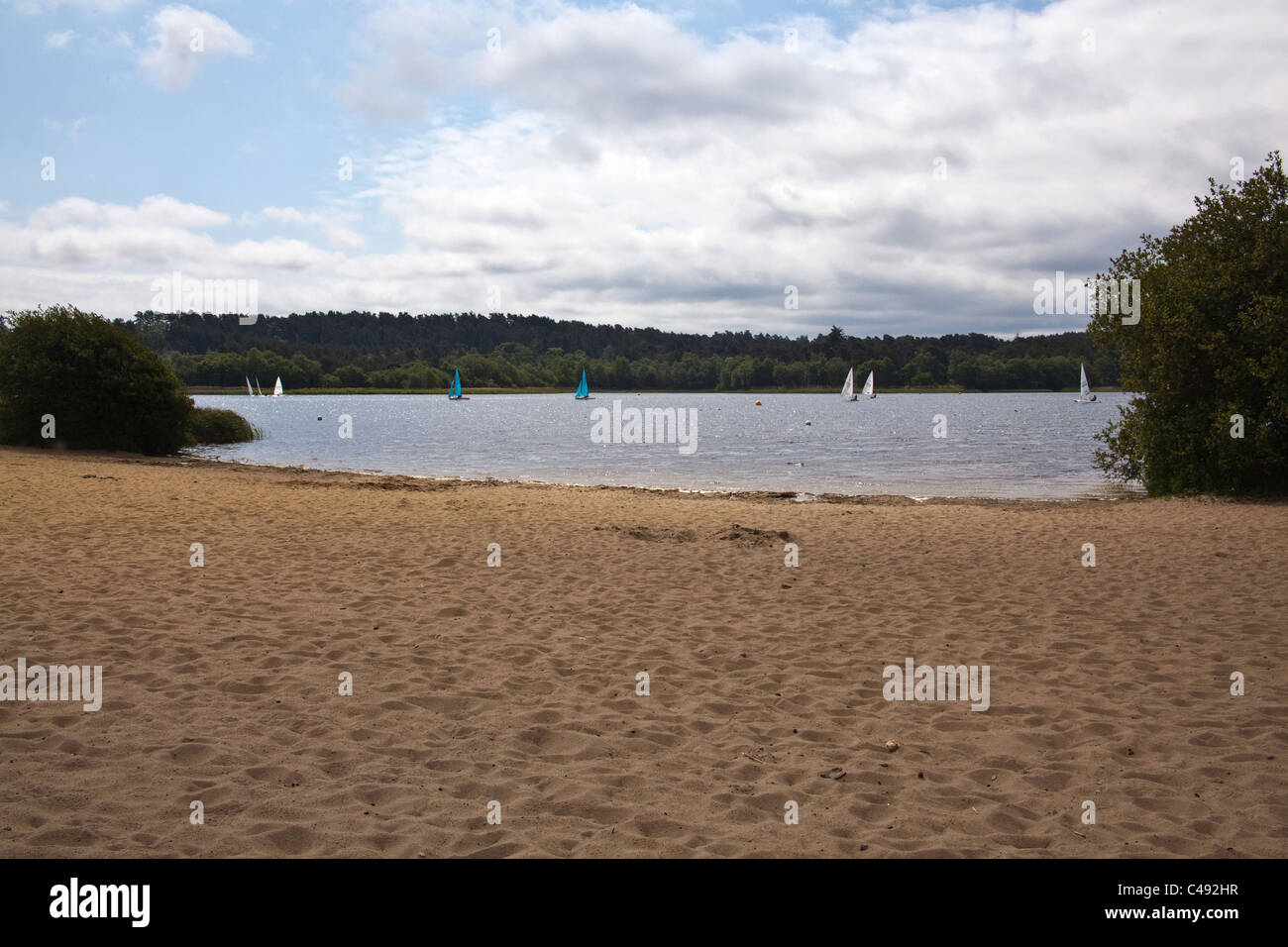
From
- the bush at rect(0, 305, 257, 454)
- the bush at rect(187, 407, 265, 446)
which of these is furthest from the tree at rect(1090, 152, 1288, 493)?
the bush at rect(187, 407, 265, 446)

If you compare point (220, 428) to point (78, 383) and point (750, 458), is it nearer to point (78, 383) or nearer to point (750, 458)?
point (78, 383)

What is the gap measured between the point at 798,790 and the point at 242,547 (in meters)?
9.82

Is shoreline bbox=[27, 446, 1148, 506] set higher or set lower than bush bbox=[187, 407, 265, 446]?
lower

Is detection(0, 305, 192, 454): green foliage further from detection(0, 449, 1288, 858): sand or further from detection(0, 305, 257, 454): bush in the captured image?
detection(0, 449, 1288, 858): sand

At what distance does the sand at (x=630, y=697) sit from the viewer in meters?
4.62

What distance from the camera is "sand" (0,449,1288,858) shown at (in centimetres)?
462

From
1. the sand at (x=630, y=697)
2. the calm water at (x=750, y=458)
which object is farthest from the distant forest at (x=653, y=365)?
the sand at (x=630, y=697)

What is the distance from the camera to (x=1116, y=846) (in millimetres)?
4445

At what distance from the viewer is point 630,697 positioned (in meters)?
6.79

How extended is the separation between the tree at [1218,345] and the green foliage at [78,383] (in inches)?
1267

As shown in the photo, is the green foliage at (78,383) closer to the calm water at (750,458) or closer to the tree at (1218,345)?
the calm water at (750,458)

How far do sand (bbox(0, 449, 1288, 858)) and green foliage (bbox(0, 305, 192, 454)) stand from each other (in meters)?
19.8
